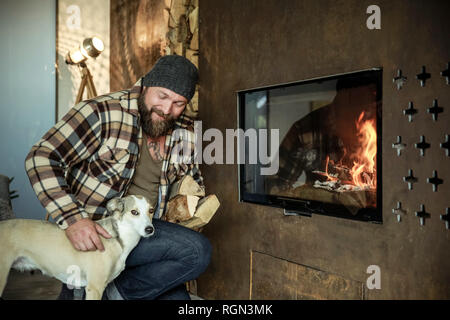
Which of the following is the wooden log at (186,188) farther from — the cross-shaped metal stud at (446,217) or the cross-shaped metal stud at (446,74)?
the cross-shaped metal stud at (446,74)

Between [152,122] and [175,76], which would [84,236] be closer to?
[152,122]

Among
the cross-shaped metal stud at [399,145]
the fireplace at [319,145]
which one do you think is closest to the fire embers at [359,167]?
the fireplace at [319,145]

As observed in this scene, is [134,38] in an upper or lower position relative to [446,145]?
upper

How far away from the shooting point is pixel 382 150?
5.37 feet

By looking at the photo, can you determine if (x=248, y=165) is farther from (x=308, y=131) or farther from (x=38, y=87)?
(x=38, y=87)

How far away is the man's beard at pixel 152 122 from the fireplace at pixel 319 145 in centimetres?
70

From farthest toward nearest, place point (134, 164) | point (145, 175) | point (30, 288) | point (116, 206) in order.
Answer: point (30, 288), point (145, 175), point (134, 164), point (116, 206)

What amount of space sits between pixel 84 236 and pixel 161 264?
0.48 metres

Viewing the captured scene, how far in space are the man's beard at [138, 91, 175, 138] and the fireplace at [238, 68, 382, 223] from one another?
2.28 ft

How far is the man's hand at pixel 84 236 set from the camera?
132 centimetres

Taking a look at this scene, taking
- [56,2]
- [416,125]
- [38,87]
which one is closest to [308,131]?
[416,125]

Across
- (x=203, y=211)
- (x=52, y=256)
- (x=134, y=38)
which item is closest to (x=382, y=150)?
(x=203, y=211)

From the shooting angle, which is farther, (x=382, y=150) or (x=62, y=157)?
(x=382, y=150)

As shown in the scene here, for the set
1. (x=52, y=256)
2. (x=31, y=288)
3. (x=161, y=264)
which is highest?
(x=52, y=256)
